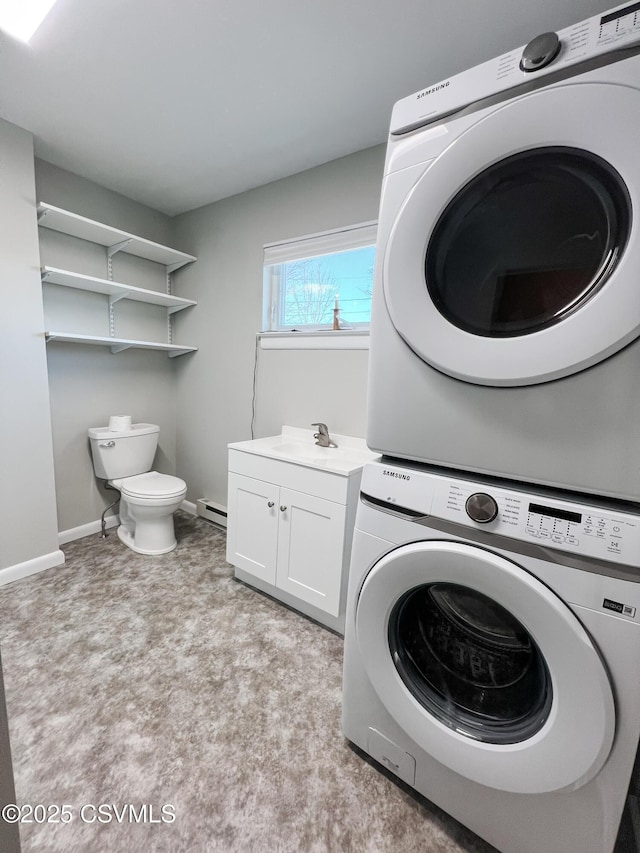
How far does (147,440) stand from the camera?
2438 millimetres

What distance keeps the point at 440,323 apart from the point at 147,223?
263 centimetres

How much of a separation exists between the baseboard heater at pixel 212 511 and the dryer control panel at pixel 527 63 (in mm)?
2384

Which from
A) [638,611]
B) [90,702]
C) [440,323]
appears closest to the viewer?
[638,611]

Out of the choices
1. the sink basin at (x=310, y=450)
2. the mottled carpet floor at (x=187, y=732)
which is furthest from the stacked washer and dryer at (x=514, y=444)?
the sink basin at (x=310, y=450)

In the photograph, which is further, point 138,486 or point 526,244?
point 138,486

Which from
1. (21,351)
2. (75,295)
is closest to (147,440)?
(21,351)

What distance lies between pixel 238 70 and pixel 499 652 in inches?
84.4

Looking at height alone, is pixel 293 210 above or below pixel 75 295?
above

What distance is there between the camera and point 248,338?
2350 mm

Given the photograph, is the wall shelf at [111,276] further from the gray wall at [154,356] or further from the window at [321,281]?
the window at [321,281]

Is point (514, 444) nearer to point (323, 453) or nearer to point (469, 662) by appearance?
point (469, 662)

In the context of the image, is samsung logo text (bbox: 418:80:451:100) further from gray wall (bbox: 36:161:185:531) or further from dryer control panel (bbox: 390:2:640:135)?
gray wall (bbox: 36:161:185:531)

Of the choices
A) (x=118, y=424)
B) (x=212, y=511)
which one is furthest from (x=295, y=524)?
(x=118, y=424)

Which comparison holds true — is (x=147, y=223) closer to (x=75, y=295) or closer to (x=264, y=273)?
(x=75, y=295)
